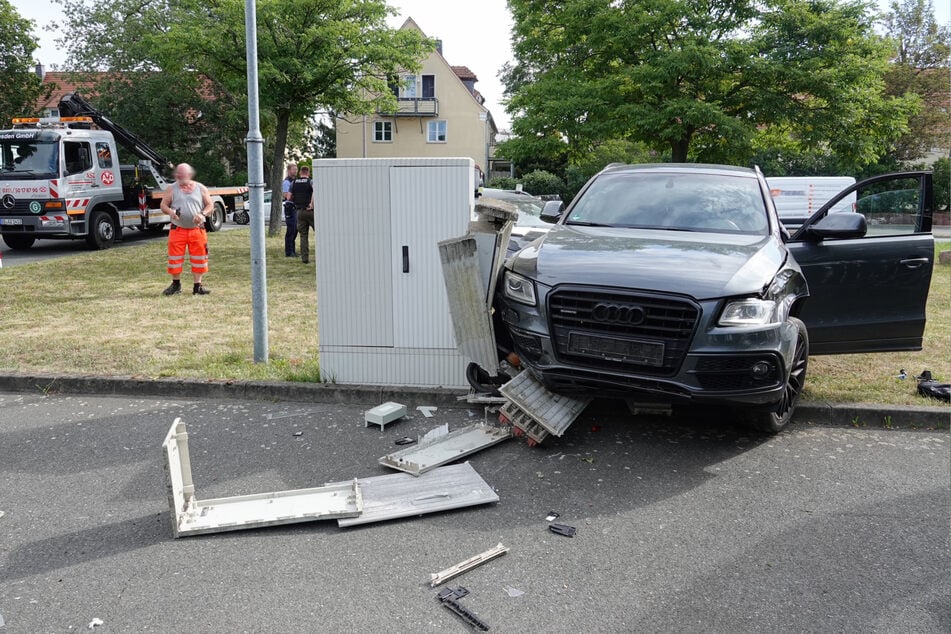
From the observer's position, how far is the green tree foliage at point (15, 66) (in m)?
33.8

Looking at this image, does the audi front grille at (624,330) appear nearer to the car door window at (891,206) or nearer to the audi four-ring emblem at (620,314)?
the audi four-ring emblem at (620,314)

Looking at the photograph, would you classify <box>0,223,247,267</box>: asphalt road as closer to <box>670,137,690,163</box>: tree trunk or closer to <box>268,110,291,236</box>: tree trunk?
<box>268,110,291,236</box>: tree trunk

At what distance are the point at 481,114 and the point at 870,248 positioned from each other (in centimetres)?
4896

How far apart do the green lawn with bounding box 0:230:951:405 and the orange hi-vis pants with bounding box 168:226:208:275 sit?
0.48m

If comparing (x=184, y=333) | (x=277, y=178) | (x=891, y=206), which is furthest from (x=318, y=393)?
(x=277, y=178)

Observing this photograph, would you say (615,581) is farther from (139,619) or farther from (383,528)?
(139,619)

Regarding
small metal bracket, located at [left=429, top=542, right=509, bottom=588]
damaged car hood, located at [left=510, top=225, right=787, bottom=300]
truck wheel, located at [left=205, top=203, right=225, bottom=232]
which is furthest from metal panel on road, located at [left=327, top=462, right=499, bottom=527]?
truck wheel, located at [left=205, top=203, right=225, bottom=232]

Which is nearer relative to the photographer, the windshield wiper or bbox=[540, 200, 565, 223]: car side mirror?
the windshield wiper

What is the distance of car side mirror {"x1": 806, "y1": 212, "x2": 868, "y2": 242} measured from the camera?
5.27 metres

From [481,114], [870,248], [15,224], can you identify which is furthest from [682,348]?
[481,114]

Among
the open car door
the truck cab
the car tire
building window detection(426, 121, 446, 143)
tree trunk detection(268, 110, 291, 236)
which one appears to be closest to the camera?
the car tire

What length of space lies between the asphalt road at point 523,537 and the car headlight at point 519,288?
100cm

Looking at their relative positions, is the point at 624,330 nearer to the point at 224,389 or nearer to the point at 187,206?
the point at 224,389

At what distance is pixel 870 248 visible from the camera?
5.61 metres
